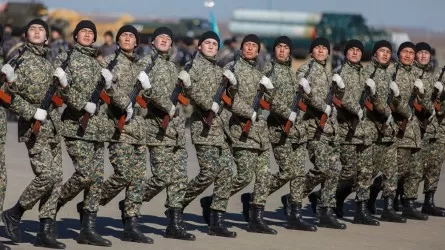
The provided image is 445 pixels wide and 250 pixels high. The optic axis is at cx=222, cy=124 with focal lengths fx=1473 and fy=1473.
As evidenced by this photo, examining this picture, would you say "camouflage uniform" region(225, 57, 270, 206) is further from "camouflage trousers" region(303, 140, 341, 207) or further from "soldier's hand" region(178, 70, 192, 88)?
"camouflage trousers" region(303, 140, 341, 207)

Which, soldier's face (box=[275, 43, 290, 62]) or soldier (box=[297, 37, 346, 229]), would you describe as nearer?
soldier's face (box=[275, 43, 290, 62])

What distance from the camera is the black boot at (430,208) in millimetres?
16531


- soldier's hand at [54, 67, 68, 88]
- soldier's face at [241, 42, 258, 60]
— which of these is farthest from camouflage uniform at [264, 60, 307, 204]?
soldier's hand at [54, 67, 68, 88]

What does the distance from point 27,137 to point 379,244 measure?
3.60 m

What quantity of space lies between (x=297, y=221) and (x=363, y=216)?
1.04 m

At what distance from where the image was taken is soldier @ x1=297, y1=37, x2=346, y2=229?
48.5 ft

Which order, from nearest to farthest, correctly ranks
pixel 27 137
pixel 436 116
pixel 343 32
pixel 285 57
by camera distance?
pixel 27 137 < pixel 285 57 < pixel 436 116 < pixel 343 32

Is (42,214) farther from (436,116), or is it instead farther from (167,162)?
(436,116)

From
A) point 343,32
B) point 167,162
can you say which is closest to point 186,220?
point 167,162

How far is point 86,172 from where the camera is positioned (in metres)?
12.5

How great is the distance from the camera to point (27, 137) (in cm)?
1215

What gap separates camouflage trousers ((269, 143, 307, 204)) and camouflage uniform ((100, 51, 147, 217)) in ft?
6.32

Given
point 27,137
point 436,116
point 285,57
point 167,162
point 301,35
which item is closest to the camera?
point 27,137

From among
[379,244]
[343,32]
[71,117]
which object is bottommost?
[379,244]
